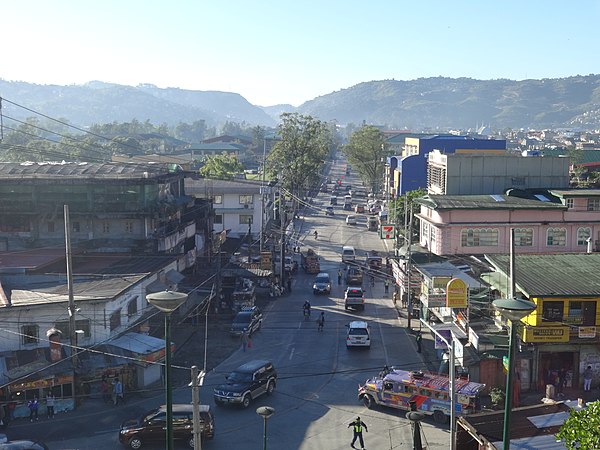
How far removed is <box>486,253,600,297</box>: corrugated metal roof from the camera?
2623cm

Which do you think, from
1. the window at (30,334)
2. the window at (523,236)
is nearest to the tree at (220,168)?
the window at (523,236)

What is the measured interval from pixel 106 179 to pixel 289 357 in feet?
49.3

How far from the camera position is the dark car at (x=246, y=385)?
975 inches

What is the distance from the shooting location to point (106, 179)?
128 ft

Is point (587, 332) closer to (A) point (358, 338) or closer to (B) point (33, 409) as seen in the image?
(A) point (358, 338)

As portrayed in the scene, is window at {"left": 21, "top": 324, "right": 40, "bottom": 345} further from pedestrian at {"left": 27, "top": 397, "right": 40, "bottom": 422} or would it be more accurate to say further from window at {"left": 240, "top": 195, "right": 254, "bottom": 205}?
window at {"left": 240, "top": 195, "right": 254, "bottom": 205}

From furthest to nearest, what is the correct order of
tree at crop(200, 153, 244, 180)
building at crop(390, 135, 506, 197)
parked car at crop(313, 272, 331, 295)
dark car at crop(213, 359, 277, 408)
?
1. building at crop(390, 135, 506, 197)
2. tree at crop(200, 153, 244, 180)
3. parked car at crop(313, 272, 331, 295)
4. dark car at crop(213, 359, 277, 408)

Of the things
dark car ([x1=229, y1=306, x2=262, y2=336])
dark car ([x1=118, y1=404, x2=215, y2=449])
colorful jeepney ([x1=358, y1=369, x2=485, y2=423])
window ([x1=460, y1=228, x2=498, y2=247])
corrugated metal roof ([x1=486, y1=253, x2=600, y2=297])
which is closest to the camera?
dark car ([x1=118, y1=404, x2=215, y2=449])

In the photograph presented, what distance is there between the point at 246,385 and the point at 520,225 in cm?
2033

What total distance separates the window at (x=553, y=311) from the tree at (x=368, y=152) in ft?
240

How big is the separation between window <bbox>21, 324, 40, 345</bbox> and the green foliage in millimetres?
21050

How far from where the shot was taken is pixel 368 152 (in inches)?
3878

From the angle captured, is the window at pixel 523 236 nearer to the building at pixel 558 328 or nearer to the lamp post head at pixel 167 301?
the building at pixel 558 328

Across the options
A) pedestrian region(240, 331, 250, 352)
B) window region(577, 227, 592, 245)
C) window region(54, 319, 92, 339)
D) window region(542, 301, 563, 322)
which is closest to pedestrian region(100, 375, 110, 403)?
window region(54, 319, 92, 339)
